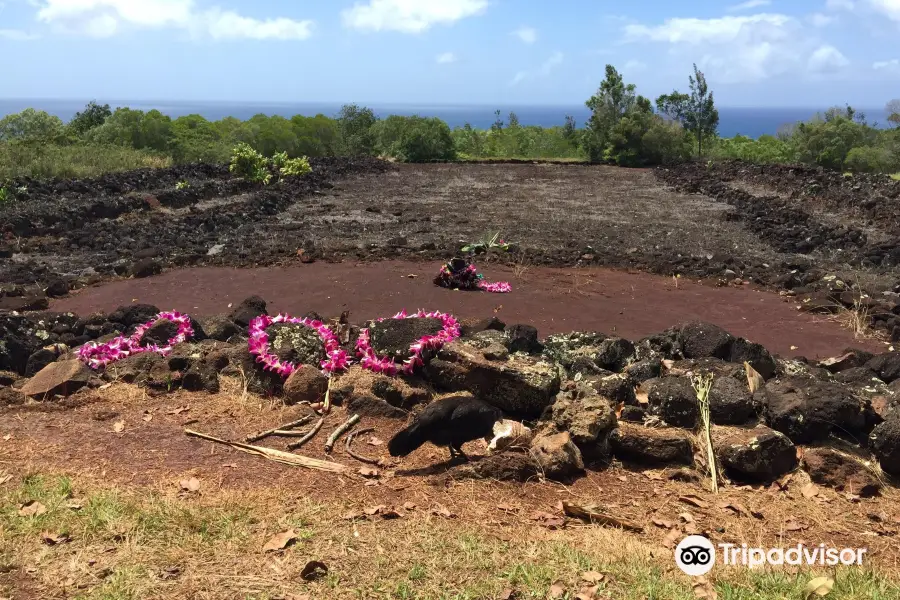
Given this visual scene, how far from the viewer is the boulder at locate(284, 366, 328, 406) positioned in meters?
5.34

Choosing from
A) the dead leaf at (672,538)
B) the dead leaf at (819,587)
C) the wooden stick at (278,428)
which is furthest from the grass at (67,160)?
the dead leaf at (819,587)

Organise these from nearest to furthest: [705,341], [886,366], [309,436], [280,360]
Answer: [309,436] → [280,360] → [886,366] → [705,341]

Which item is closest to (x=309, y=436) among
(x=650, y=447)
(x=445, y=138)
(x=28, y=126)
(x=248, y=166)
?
(x=650, y=447)

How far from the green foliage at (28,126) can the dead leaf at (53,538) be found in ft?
84.4


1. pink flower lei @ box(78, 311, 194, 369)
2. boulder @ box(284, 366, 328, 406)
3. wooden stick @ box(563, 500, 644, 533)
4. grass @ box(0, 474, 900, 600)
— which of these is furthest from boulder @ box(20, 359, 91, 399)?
wooden stick @ box(563, 500, 644, 533)

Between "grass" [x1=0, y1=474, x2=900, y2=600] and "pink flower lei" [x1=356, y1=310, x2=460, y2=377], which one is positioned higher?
"pink flower lei" [x1=356, y1=310, x2=460, y2=377]

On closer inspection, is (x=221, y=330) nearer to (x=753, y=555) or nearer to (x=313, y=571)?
(x=313, y=571)

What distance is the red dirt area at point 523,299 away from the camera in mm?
8570

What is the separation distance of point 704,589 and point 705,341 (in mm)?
3904

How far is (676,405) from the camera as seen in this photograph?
4.91 meters

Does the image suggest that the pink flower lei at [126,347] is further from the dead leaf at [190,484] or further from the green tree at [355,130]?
the green tree at [355,130]

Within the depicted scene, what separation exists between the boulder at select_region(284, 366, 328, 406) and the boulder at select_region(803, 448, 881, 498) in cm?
319

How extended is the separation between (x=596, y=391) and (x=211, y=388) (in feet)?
9.28

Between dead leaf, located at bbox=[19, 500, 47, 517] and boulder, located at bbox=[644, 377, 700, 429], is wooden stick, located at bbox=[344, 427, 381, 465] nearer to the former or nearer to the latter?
dead leaf, located at bbox=[19, 500, 47, 517]
